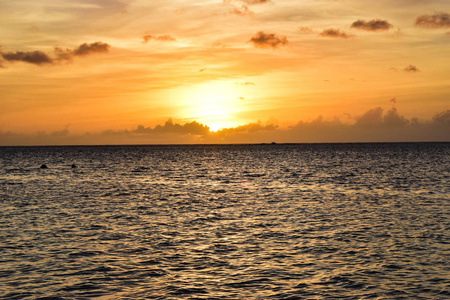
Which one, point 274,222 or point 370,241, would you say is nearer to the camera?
point 370,241

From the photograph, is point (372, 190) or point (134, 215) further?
point (372, 190)

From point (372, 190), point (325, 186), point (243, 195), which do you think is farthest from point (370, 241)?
point (325, 186)

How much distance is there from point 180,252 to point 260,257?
16.7 ft

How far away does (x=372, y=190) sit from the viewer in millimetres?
63812

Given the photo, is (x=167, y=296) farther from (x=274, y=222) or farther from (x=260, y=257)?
(x=274, y=222)

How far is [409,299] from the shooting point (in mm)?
18609

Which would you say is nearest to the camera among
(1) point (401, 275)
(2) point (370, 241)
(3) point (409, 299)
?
(3) point (409, 299)

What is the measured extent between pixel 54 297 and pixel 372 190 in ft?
176

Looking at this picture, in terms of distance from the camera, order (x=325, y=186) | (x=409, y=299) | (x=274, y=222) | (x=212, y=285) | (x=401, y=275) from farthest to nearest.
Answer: (x=325, y=186) < (x=274, y=222) < (x=401, y=275) < (x=212, y=285) < (x=409, y=299)

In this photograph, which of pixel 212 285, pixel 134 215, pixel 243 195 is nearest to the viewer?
pixel 212 285

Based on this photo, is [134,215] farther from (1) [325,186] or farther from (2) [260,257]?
(1) [325,186]

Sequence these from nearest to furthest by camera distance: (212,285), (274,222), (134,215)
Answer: (212,285) → (274,222) → (134,215)

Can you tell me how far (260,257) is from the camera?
83.4 ft

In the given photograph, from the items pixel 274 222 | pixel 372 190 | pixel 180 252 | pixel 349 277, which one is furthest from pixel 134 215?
pixel 372 190
